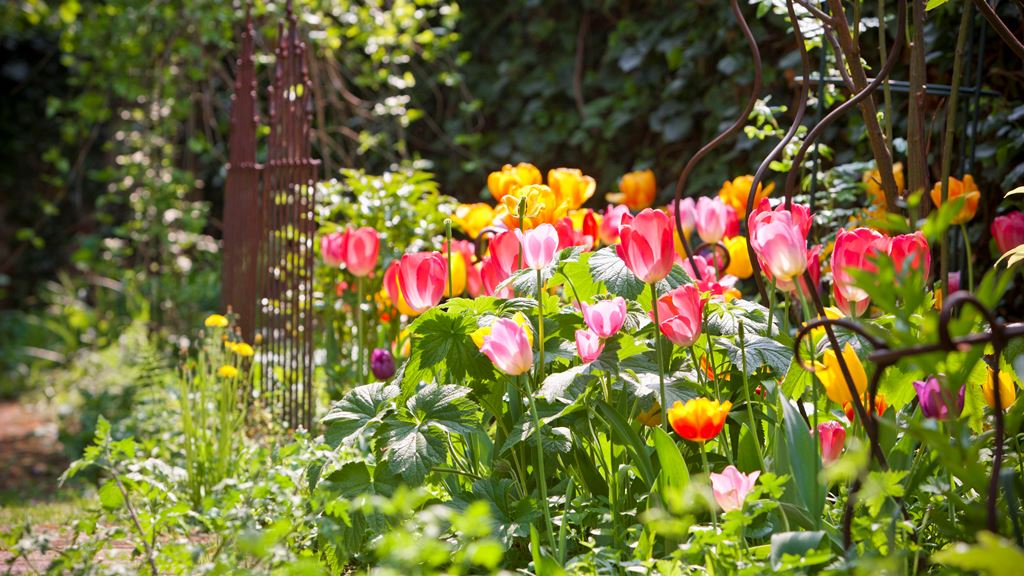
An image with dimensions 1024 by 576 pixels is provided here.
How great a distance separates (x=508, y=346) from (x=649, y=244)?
27 cm

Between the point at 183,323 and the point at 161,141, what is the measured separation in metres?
1.08

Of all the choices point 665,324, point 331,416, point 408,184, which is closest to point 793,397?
point 665,324

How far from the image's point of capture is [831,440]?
4.94ft

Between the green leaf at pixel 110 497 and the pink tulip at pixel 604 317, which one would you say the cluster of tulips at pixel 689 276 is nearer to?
the pink tulip at pixel 604 317

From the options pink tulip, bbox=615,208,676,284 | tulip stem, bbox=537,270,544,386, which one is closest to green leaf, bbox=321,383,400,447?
tulip stem, bbox=537,270,544,386

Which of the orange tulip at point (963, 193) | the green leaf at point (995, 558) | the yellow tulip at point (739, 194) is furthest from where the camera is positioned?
the yellow tulip at point (739, 194)

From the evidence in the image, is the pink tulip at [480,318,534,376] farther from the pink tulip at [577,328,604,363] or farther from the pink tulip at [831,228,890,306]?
the pink tulip at [831,228,890,306]

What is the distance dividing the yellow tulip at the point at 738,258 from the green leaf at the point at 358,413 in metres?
0.83

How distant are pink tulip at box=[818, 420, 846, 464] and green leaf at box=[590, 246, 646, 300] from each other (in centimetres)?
36

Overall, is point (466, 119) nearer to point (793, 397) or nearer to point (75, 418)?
point (75, 418)

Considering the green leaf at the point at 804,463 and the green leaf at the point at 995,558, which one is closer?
the green leaf at the point at 995,558

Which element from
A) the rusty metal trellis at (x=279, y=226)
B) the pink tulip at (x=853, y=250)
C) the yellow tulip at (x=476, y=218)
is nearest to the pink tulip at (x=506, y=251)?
the yellow tulip at (x=476, y=218)

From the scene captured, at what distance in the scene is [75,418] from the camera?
16.1ft

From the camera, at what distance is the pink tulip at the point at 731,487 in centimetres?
136
